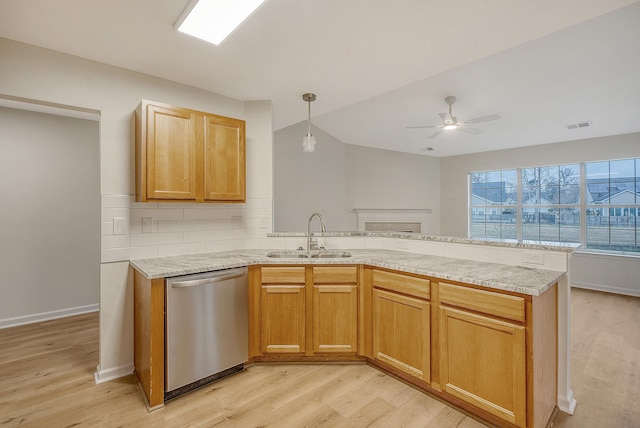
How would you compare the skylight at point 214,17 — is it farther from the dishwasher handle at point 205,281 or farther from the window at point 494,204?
the window at point 494,204

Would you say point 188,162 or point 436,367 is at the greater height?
point 188,162

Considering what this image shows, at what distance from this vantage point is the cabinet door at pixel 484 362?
1600 mm

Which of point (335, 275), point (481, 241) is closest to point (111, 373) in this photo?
point (335, 275)

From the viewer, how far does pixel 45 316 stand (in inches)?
136

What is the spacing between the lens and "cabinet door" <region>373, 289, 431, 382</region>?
202 centimetres

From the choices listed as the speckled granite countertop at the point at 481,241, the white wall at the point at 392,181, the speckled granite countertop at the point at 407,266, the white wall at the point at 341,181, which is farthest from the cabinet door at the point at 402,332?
the white wall at the point at 392,181

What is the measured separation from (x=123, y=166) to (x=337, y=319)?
6.81 ft

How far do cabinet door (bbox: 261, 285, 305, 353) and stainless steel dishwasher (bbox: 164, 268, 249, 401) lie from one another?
16cm

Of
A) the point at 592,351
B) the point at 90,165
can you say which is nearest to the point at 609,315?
the point at 592,351

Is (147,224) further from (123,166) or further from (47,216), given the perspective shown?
(47,216)

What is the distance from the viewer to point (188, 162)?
246 cm

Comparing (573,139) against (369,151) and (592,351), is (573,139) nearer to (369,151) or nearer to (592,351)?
(369,151)

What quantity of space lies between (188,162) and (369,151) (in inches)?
185

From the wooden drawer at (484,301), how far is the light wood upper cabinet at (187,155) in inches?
72.3
